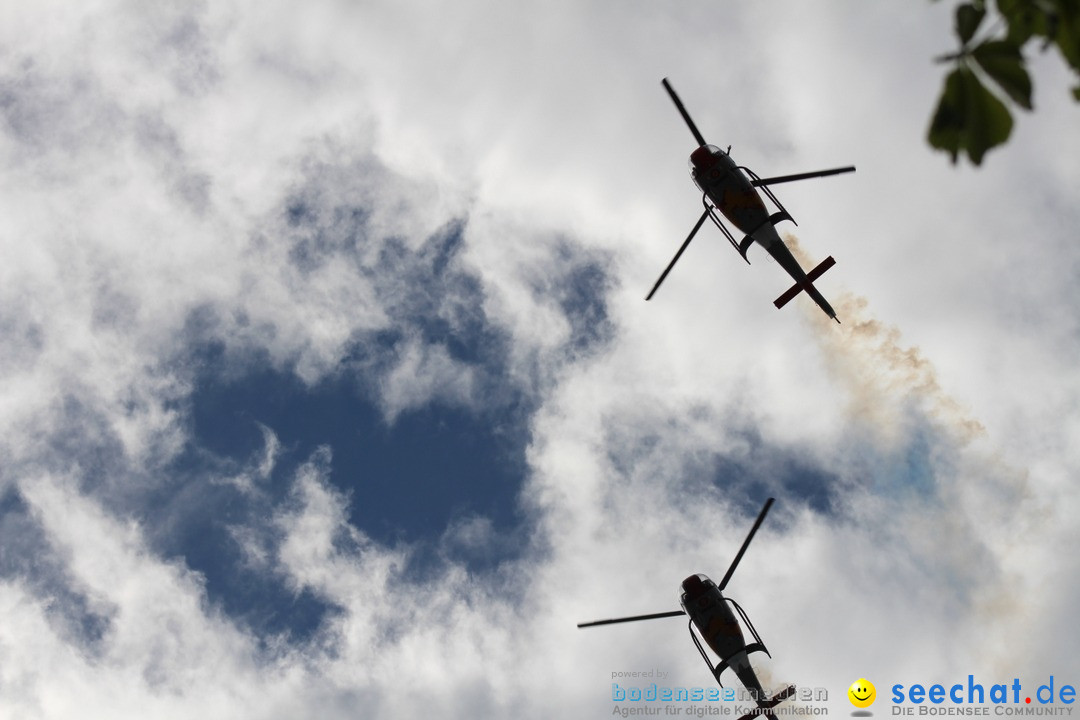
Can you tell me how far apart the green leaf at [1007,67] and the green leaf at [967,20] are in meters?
0.11

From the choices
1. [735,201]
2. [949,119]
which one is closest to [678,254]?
[735,201]

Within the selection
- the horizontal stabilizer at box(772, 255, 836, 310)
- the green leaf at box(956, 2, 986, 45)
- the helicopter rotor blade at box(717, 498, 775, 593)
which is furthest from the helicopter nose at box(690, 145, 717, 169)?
the green leaf at box(956, 2, 986, 45)

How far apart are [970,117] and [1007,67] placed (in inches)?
13.3

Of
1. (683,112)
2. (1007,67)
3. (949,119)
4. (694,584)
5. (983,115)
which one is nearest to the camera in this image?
(1007,67)

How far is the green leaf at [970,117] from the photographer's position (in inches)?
202

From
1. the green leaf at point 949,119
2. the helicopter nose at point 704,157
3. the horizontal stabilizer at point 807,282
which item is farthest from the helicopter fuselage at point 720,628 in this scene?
the green leaf at point 949,119

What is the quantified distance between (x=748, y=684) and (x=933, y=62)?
43.5 m

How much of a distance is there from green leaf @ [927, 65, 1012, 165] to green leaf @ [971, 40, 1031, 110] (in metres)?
0.08

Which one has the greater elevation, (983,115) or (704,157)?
(704,157)

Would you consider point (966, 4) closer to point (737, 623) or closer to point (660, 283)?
point (660, 283)

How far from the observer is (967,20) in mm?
5207

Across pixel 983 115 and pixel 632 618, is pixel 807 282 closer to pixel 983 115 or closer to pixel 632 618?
pixel 632 618

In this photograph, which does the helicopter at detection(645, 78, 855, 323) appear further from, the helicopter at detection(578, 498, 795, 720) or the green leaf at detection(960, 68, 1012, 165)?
the green leaf at detection(960, 68, 1012, 165)

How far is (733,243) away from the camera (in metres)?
39.2
